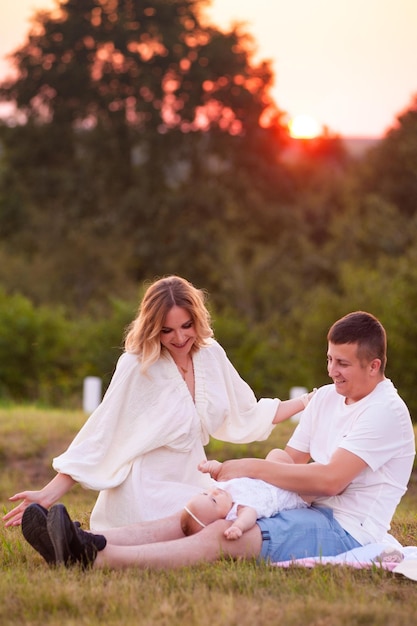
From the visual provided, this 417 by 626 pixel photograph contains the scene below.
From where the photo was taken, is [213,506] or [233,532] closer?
[233,532]

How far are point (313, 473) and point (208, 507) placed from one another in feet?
1.72

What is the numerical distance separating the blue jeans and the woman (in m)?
0.62

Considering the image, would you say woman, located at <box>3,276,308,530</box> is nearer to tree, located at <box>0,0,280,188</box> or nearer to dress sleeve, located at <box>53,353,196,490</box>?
dress sleeve, located at <box>53,353,196,490</box>

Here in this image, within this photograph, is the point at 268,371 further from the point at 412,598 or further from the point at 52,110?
the point at 52,110

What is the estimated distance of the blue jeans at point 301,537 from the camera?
16.3 feet

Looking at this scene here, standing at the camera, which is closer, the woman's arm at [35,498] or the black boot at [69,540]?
the black boot at [69,540]

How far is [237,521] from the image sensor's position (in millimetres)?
4793

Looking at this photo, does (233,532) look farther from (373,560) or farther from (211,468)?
(373,560)

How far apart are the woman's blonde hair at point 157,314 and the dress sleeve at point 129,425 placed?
3.4 inches

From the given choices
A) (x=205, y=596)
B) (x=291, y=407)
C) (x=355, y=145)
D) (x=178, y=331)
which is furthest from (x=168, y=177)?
(x=205, y=596)

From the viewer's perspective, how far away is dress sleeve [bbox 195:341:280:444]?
5805 millimetres

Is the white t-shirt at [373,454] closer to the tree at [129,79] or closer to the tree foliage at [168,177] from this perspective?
the tree foliage at [168,177]

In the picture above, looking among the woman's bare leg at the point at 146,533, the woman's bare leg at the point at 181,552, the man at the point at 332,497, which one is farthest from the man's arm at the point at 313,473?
the woman's bare leg at the point at 146,533

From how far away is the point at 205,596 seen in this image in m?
4.32
